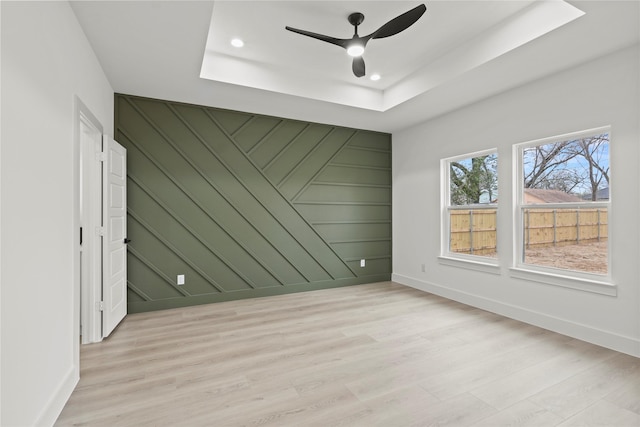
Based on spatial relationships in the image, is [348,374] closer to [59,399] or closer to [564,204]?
[59,399]

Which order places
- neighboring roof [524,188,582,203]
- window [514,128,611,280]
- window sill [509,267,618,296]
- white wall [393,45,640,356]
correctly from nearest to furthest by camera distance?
white wall [393,45,640,356] → window sill [509,267,618,296] → window [514,128,611,280] → neighboring roof [524,188,582,203]

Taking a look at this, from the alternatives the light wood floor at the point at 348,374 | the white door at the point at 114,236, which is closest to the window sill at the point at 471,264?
the light wood floor at the point at 348,374

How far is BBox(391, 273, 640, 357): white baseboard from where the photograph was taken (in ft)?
8.48

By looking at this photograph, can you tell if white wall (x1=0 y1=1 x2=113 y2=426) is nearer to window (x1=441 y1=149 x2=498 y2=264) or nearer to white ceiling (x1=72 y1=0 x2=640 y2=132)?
white ceiling (x1=72 y1=0 x2=640 y2=132)

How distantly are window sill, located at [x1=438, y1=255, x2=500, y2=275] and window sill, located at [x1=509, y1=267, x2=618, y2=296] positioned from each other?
0.22 metres

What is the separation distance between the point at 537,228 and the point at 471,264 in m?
0.88

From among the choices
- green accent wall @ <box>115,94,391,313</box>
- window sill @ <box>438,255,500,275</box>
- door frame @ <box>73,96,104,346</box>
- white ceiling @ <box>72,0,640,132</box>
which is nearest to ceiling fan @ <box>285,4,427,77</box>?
white ceiling @ <box>72,0,640,132</box>

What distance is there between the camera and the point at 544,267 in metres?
3.27

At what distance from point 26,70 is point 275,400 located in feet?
7.61

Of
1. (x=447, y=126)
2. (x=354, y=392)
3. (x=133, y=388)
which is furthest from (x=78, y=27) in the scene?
(x=447, y=126)

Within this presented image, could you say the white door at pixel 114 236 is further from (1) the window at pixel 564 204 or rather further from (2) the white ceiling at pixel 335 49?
(1) the window at pixel 564 204

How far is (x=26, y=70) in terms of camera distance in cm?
150

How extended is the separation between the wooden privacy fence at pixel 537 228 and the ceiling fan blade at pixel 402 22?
8.10ft

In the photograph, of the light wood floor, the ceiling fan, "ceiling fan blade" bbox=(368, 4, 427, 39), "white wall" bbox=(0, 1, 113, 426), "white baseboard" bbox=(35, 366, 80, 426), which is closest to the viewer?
"white wall" bbox=(0, 1, 113, 426)
